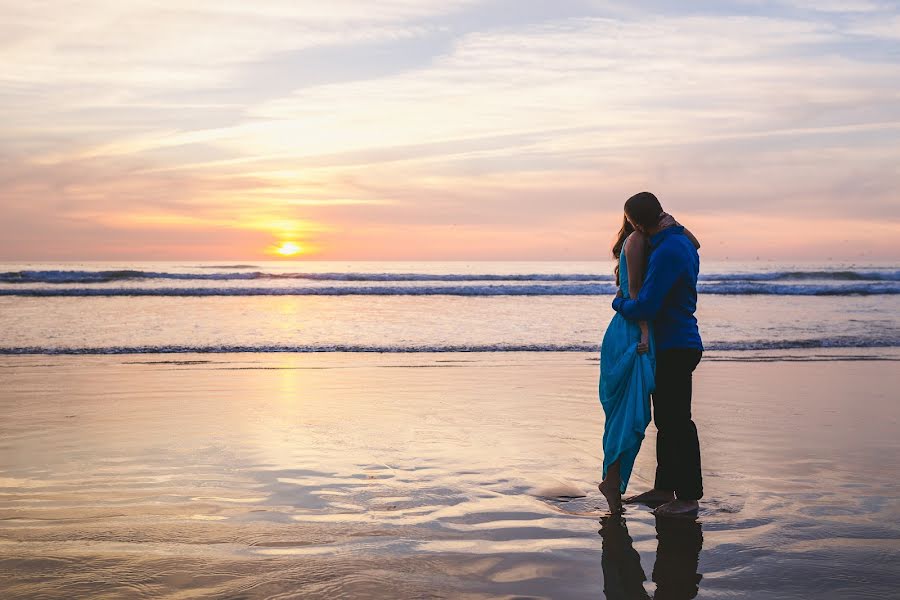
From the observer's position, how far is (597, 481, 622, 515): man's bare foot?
4.48 m

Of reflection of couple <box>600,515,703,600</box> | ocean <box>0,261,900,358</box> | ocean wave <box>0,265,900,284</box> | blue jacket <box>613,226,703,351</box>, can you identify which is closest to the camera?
reflection of couple <box>600,515,703,600</box>

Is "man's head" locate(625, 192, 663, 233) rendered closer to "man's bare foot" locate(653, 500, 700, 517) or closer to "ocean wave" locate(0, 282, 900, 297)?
"man's bare foot" locate(653, 500, 700, 517)

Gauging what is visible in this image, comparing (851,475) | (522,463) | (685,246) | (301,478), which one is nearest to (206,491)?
(301,478)

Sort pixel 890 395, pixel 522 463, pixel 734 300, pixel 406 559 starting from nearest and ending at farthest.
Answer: pixel 406 559 → pixel 522 463 → pixel 890 395 → pixel 734 300

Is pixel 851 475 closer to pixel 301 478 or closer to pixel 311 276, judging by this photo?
pixel 301 478

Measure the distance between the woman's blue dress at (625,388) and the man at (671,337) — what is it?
11 centimetres

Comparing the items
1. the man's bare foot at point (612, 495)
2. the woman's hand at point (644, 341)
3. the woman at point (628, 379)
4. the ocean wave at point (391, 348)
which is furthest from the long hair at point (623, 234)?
the ocean wave at point (391, 348)

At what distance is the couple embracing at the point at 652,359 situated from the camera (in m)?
4.40

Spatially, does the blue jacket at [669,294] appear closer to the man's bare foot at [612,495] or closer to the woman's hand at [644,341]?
the woman's hand at [644,341]

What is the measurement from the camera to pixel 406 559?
11.9 ft

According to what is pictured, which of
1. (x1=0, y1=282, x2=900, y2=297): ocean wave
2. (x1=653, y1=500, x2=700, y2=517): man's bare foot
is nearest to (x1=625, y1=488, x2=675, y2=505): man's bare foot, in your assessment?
(x1=653, y1=500, x2=700, y2=517): man's bare foot

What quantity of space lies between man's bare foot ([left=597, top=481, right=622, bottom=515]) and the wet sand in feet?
0.29

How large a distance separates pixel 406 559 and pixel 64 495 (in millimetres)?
2312

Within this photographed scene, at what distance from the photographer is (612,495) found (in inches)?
177
